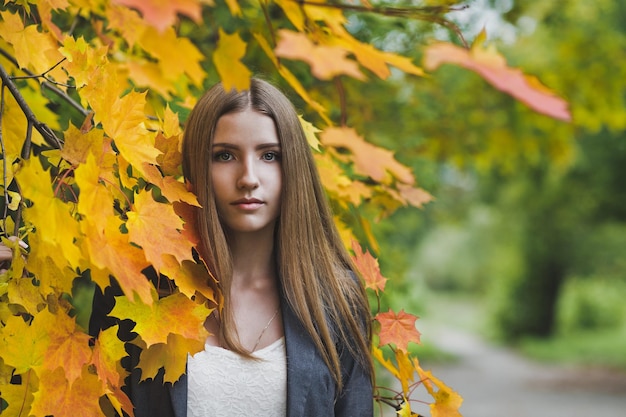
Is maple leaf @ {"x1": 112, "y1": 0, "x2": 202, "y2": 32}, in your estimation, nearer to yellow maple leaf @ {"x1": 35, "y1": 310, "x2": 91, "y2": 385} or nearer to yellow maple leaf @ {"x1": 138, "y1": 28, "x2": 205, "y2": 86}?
yellow maple leaf @ {"x1": 138, "y1": 28, "x2": 205, "y2": 86}

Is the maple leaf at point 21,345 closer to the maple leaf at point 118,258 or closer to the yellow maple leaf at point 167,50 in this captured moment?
the maple leaf at point 118,258

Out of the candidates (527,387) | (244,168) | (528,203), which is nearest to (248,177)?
(244,168)

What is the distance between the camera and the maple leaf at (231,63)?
3.31 feet

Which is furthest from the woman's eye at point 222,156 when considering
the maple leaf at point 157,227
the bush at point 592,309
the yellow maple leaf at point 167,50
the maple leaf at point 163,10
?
the bush at point 592,309

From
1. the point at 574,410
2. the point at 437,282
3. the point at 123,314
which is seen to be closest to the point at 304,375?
the point at 123,314

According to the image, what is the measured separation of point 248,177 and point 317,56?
0.69 m

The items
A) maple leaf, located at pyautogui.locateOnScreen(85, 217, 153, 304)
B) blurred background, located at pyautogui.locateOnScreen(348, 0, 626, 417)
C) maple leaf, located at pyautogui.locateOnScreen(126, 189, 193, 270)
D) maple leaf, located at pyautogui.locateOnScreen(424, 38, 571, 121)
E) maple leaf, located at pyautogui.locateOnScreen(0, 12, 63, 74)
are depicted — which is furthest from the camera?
blurred background, located at pyautogui.locateOnScreen(348, 0, 626, 417)

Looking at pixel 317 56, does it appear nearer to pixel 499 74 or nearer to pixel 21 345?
pixel 499 74

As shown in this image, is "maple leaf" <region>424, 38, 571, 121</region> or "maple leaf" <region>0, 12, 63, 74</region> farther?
"maple leaf" <region>0, 12, 63, 74</region>

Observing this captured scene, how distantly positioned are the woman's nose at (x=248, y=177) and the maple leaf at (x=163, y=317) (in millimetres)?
311

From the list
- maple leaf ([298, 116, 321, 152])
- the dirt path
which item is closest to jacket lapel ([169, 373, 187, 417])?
maple leaf ([298, 116, 321, 152])

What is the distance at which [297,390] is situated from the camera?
1.69 metres

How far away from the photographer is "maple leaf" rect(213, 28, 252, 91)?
39.7 inches

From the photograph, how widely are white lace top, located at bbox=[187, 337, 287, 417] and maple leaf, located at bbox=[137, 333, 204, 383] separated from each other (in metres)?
0.12
